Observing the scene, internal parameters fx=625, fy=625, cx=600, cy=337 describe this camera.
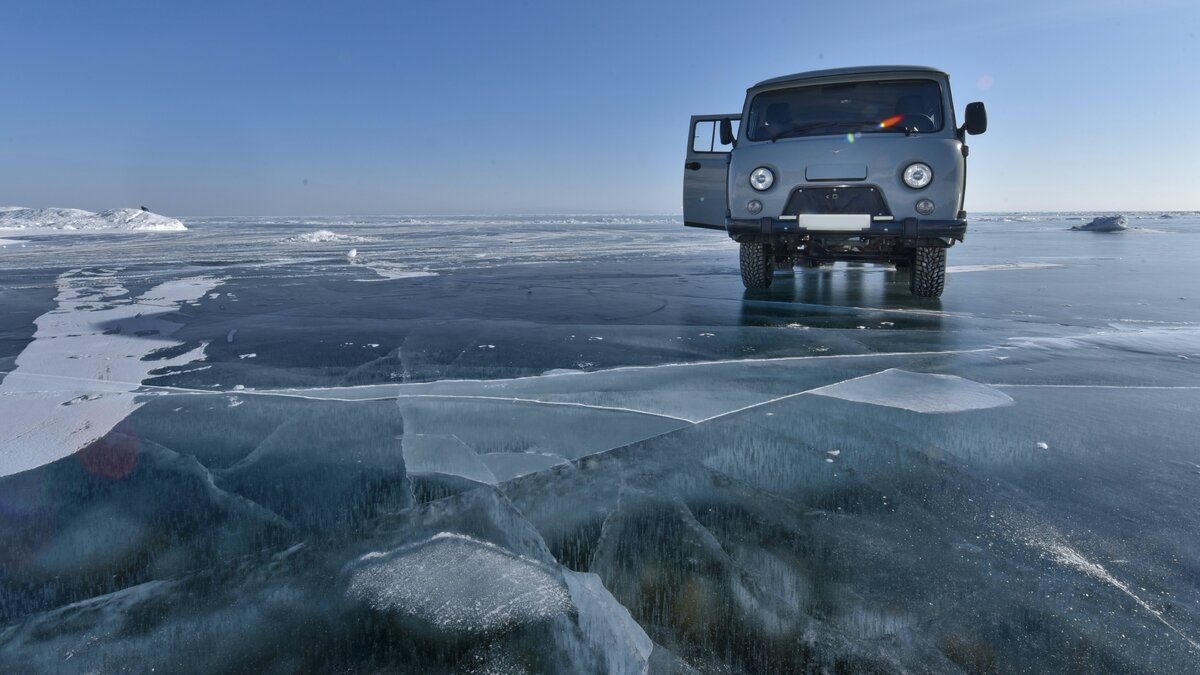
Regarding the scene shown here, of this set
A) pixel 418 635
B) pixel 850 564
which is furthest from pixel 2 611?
pixel 850 564

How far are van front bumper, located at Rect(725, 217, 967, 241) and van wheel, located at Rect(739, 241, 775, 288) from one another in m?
0.89

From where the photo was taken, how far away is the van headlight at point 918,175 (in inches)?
197

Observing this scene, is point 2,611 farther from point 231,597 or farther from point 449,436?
point 449,436

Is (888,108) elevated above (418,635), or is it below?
above

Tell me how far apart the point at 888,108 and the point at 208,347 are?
18.5 ft

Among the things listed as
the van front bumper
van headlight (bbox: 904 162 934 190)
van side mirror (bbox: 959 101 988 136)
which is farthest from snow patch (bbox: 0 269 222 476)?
van side mirror (bbox: 959 101 988 136)

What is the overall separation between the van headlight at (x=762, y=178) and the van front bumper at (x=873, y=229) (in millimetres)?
290

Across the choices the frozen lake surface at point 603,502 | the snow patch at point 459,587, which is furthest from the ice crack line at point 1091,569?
the snow patch at point 459,587

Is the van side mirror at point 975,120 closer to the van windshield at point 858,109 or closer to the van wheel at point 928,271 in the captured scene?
the van windshield at point 858,109

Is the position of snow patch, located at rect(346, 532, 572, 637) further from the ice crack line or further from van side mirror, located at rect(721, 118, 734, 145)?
van side mirror, located at rect(721, 118, 734, 145)

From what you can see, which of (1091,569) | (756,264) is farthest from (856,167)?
(1091,569)

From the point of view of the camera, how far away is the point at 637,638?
4.35ft

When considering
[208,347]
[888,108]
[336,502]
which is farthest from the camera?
[888,108]

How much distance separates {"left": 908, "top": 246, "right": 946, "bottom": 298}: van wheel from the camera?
5.74 metres
